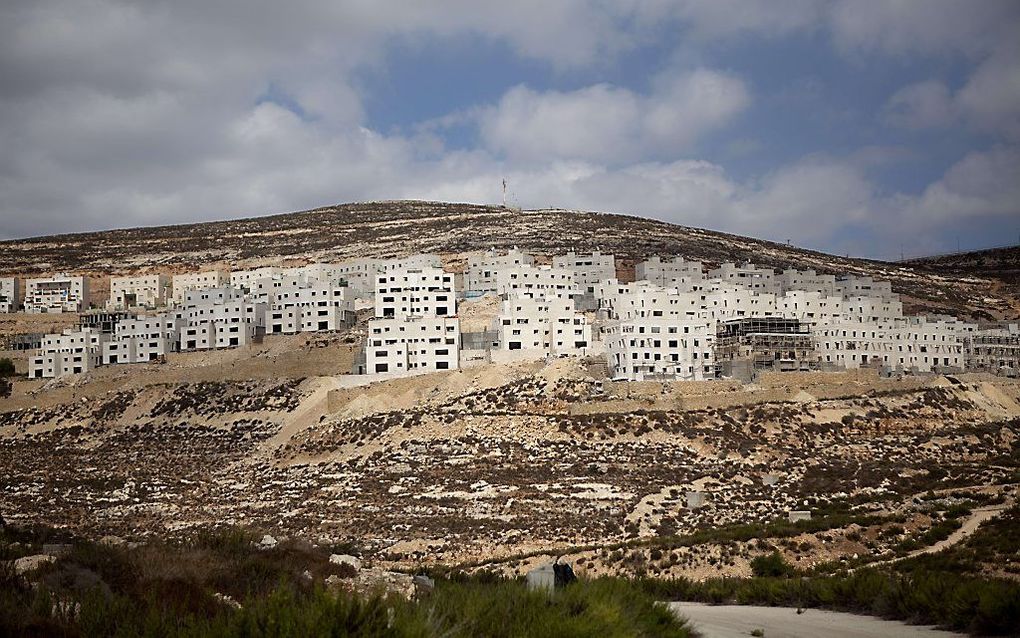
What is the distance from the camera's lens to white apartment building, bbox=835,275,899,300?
7920cm

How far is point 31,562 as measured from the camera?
44.0 ft

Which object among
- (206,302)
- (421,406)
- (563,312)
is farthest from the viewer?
(206,302)

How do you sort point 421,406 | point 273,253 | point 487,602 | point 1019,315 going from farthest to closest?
point 273,253, point 1019,315, point 421,406, point 487,602

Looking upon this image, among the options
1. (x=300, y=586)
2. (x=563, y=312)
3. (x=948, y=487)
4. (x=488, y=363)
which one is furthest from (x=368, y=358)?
(x=300, y=586)

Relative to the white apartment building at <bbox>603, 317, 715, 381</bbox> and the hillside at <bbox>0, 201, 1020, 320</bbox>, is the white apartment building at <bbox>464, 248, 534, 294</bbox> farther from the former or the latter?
the white apartment building at <bbox>603, 317, 715, 381</bbox>

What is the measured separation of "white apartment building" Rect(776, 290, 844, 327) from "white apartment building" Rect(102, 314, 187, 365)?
42.2 metres

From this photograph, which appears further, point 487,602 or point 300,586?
point 300,586

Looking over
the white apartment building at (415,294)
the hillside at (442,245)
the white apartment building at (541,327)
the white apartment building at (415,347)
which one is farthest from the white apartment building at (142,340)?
the hillside at (442,245)

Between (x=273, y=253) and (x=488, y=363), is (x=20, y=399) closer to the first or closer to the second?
(x=488, y=363)

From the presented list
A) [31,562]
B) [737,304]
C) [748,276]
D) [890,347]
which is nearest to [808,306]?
[737,304]

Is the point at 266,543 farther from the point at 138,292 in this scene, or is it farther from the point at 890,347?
the point at 138,292

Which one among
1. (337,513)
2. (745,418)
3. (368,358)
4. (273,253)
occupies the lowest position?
(337,513)

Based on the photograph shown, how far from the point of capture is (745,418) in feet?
149

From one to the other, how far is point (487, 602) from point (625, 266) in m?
81.1
